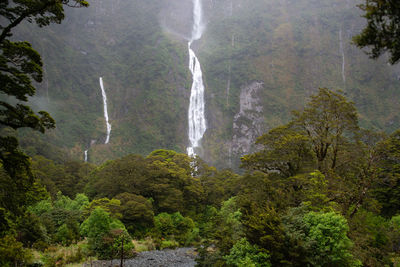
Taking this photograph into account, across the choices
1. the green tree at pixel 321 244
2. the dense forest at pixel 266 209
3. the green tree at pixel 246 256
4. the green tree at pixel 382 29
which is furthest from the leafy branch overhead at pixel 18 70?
the green tree at pixel 321 244

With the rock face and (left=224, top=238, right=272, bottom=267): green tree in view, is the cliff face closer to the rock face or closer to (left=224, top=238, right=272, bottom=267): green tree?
the rock face

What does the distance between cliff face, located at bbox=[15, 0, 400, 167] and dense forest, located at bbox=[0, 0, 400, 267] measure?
65741 millimetres

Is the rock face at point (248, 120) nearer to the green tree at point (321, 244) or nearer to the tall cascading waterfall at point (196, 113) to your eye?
the tall cascading waterfall at point (196, 113)

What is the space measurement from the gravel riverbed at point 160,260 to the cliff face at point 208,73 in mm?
72440

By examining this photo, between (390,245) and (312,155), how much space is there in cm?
705

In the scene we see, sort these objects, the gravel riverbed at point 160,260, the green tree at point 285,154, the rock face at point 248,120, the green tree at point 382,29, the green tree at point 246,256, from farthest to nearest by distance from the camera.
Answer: the rock face at point 248,120 < the green tree at point 285,154 < the gravel riverbed at point 160,260 < the green tree at point 246,256 < the green tree at point 382,29

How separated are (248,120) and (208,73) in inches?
1306

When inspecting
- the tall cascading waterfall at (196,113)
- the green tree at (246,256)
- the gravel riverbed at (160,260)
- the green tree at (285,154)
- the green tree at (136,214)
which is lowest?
the gravel riverbed at (160,260)

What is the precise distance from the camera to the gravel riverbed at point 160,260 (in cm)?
1882

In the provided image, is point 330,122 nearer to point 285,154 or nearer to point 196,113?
point 285,154

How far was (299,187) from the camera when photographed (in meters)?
19.1

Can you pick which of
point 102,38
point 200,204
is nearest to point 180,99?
point 102,38

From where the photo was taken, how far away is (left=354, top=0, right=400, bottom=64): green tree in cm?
723

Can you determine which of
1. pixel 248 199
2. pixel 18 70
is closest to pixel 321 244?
pixel 248 199
